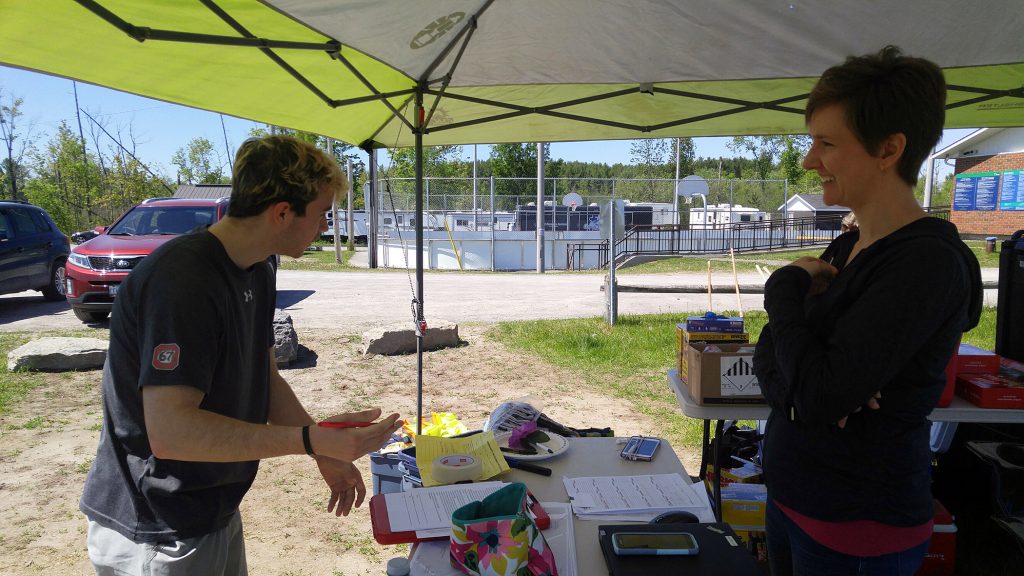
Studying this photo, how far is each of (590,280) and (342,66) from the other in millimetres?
15198

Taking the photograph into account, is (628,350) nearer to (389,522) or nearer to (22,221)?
(389,522)

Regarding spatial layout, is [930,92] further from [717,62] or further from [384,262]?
[384,262]

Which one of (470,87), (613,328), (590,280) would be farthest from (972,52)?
(590,280)

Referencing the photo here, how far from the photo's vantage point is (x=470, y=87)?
3.70 meters

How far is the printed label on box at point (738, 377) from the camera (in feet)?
8.54

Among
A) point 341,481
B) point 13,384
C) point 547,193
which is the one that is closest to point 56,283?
point 13,384

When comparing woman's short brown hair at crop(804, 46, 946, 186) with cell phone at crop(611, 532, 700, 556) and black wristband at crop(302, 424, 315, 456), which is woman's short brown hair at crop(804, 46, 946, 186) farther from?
black wristband at crop(302, 424, 315, 456)

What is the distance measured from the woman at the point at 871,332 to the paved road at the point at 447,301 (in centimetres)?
782

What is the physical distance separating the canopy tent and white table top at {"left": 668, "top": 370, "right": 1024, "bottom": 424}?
168cm

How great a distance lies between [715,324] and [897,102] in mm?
1587

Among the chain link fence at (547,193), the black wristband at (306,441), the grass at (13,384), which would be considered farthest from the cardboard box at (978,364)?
the chain link fence at (547,193)

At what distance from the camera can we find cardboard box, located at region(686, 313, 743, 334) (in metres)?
2.80

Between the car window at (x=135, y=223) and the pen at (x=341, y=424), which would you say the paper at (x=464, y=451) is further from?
the car window at (x=135, y=223)

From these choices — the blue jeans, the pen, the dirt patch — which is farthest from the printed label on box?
the dirt patch
